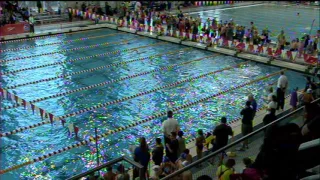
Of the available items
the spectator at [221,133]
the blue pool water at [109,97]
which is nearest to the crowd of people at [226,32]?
the blue pool water at [109,97]

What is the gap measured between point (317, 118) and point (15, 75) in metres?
11.9

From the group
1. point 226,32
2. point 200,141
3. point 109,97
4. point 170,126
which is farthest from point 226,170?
point 226,32

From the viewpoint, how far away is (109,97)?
1202 centimetres

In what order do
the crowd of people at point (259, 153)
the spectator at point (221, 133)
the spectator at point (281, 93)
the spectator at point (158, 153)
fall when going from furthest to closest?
the spectator at point (281, 93) → the spectator at point (221, 133) → the spectator at point (158, 153) → the crowd of people at point (259, 153)

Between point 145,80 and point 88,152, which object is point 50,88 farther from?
point 88,152

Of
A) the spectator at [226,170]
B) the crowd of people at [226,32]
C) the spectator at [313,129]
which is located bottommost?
the spectator at [226,170]

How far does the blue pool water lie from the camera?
28.0 ft

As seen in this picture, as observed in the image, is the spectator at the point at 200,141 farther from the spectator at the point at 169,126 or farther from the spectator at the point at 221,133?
the spectator at the point at 169,126

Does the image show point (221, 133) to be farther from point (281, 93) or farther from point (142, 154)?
point (281, 93)

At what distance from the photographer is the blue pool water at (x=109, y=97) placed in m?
8.52

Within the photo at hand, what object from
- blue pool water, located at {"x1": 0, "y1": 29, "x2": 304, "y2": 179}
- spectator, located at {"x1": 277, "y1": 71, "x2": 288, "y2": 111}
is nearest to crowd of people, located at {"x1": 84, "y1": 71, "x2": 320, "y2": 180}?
blue pool water, located at {"x1": 0, "y1": 29, "x2": 304, "y2": 179}

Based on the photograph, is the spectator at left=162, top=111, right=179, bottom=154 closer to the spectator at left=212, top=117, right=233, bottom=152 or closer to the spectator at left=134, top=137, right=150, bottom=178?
the spectator at left=212, top=117, right=233, bottom=152

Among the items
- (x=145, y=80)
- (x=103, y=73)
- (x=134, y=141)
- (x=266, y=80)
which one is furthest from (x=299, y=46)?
(x=134, y=141)

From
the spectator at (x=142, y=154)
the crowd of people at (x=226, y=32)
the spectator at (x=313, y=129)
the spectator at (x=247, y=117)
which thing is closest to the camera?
the spectator at (x=313, y=129)
